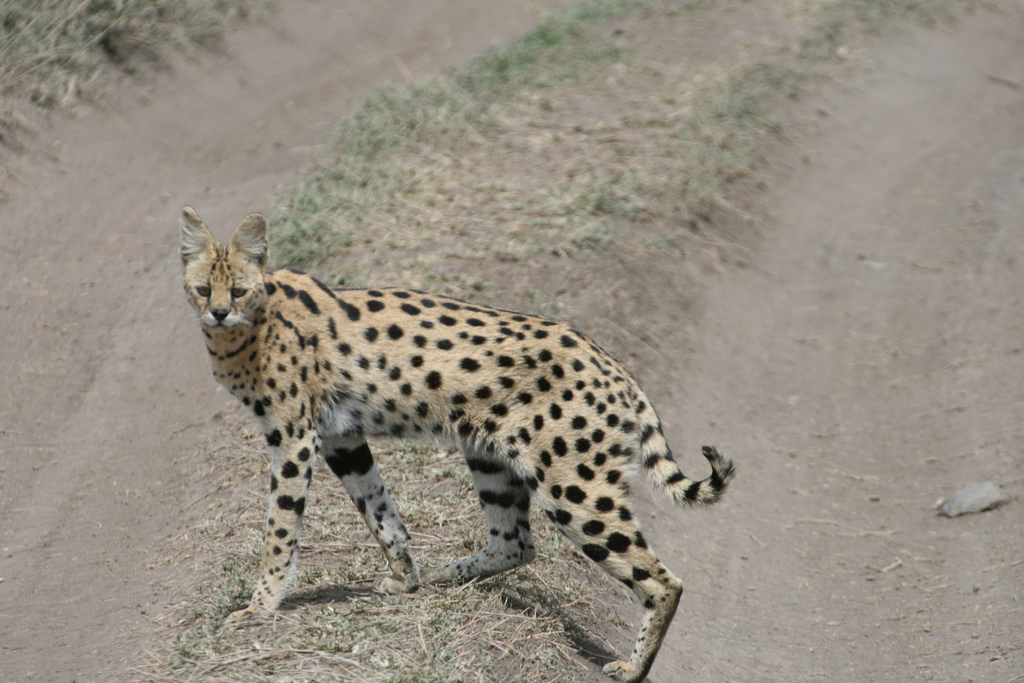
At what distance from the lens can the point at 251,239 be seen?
Answer: 5.86 meters

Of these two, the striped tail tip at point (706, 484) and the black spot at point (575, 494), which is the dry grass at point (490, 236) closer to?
the black spot at point (575, 494)

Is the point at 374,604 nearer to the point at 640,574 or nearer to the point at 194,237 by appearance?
the point at 640,574

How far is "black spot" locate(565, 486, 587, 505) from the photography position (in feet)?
18.8

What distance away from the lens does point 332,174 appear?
12.2 m

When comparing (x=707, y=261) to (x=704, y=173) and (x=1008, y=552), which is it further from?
(x=1008, y=552)

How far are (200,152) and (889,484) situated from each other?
9612 mm

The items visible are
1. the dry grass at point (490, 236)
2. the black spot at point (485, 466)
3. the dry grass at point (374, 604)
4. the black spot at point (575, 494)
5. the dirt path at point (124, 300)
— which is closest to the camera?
the dry grass at point (374, 604)

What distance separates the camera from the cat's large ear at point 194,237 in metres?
5.78

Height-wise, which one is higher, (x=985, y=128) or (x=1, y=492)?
(x=1, y=492)

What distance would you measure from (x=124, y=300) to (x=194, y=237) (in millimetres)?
5234

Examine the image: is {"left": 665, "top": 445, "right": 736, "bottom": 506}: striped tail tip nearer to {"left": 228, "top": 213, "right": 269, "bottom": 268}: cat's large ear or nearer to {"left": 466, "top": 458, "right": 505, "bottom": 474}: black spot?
{"left": 466, "top": 458, "right": 505, "bottom": 474}: black spot

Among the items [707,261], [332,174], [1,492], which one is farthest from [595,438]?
[332,174]

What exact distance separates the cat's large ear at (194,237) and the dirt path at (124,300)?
7.53 ft

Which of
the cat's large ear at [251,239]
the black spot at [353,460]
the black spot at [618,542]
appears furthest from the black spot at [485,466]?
the cat's large ear at [251,239]
